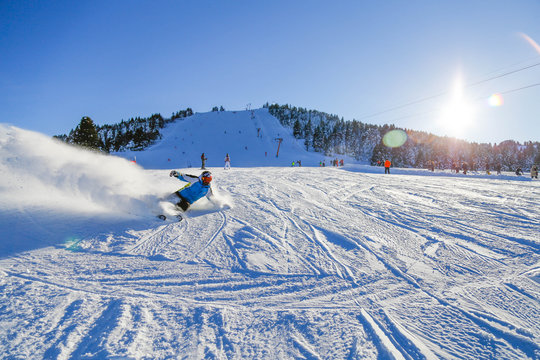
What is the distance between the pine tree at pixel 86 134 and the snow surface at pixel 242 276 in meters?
27.2

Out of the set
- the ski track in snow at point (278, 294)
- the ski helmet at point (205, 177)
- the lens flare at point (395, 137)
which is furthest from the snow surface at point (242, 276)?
the lens flare at point (395, 137)

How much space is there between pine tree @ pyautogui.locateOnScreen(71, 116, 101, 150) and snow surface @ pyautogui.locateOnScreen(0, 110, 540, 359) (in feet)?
89.1

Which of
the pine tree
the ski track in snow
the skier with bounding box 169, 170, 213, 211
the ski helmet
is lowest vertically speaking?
the ski track in snow

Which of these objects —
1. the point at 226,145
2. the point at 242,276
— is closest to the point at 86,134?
the point at 242,276

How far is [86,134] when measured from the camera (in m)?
28.0

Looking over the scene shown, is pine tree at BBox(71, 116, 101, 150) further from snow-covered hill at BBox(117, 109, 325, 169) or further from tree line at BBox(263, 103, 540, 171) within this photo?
tree line at BBox(263, 103, 540, 171)

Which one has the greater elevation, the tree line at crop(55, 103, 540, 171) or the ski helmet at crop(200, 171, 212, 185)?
the tree line at crop(55, 103, 540, 171)

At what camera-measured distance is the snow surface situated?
185 cm

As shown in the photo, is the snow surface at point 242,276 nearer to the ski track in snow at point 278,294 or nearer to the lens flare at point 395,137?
the ski track in snow at point 278,294

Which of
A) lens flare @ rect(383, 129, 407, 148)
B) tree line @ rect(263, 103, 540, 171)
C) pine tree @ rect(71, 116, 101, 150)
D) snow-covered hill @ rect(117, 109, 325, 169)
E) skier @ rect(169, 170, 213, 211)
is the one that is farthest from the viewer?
lens flare @ rect(383, 129, 407, 148)

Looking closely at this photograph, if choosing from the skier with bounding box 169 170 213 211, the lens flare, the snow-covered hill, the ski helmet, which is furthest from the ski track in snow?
the lens flare

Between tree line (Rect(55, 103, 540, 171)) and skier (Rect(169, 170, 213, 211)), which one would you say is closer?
skier (Rect(169, 170, 213, 211))

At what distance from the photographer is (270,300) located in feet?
7.87

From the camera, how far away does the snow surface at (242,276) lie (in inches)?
72.8
